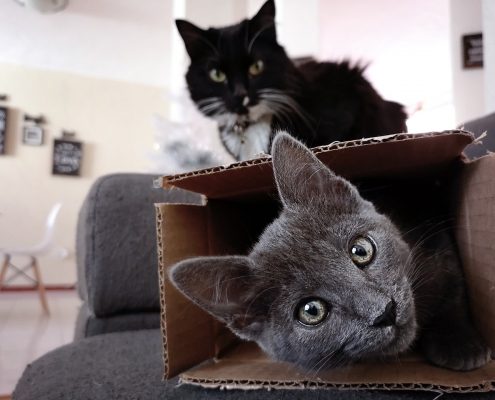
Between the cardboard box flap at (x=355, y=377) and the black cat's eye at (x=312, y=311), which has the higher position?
the black cat's eye at (x=312, y=311)

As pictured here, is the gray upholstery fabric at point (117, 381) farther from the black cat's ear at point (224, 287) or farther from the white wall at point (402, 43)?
the white wall at point (402, 43)

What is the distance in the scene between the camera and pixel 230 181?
2.46 feet

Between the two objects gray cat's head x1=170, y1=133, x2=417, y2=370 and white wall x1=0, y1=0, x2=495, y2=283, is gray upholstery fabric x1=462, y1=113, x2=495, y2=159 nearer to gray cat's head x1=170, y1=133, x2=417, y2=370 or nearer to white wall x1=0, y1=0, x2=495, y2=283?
gray cat's head x1=170, y1=133, x2=417, y2=370

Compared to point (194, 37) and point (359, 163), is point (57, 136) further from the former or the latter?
point (359, 163)

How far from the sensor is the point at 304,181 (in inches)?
28.0

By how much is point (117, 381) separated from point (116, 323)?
1.49 feet

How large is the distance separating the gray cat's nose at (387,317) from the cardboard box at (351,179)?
0.08 meters

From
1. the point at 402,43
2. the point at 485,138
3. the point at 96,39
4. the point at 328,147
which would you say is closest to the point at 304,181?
the point at 328,147

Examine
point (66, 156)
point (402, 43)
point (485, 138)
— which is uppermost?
point (402, 43)

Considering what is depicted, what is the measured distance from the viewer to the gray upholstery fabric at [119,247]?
114 centimetres

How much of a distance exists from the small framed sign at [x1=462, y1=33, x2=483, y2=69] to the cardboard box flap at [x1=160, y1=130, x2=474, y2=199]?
2117mm

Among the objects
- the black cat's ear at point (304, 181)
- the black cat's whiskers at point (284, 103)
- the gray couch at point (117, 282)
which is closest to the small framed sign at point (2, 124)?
the gray couch at point (117, 282)

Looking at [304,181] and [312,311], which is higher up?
[304,181]

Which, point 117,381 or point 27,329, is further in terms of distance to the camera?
point 27,329
